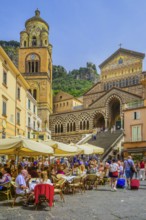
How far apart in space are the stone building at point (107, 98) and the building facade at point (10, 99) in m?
23.5

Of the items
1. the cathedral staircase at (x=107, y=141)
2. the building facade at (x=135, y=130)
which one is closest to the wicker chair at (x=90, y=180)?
the cathedral staircase at (x=107, y=141)

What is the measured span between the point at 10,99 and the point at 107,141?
15.7m

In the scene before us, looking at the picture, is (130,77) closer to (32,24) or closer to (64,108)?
(64,108)

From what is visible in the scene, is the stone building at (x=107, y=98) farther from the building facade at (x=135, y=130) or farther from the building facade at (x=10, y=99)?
the building facade at (x=10, y=99)

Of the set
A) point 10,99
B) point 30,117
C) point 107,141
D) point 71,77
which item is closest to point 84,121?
point 107,141

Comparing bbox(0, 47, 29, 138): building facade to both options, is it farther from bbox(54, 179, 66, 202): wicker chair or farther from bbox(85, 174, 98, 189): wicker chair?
bbox(54, 179, 66, 202): wicker chair

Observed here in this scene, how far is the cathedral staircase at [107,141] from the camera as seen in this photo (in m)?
34.5

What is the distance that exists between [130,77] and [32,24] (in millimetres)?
21156

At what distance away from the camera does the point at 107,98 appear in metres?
54.1

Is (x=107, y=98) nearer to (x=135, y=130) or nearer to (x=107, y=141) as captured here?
(x=107, y=141)

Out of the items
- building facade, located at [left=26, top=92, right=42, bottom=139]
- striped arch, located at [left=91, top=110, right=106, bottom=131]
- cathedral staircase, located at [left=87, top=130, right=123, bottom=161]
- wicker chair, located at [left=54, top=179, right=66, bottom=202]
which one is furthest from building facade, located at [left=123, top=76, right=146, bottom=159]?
wicker chair, located at [left=54, top=179, right=66, bottom=202]

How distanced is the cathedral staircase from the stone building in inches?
364

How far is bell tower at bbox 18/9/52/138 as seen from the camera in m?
57.7

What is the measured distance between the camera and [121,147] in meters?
37.2
